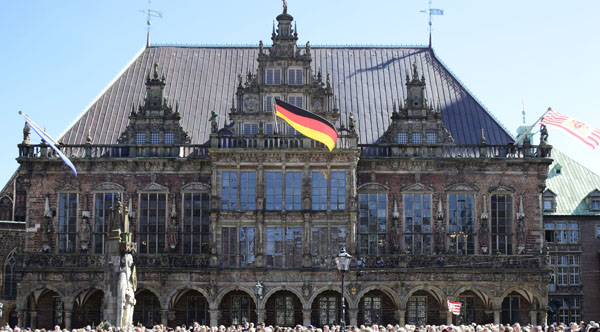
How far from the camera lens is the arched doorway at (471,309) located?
51.0 metres

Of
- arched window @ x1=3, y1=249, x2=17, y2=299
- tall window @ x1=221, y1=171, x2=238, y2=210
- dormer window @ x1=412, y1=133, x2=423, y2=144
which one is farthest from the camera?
arched window @ x1=3, y1=249, x2=17, y2=299

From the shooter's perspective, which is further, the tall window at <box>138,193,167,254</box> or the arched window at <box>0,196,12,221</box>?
the arched window at <box>0,196,12,221</box>

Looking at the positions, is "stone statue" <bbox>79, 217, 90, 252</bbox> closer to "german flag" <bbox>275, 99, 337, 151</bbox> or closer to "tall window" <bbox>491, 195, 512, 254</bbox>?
"german flag" <bbox>275, 99, 337, 151</bbox>

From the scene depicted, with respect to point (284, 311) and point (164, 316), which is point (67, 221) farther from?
point (284, 311)

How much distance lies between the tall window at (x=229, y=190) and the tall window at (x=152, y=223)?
12.9 ft

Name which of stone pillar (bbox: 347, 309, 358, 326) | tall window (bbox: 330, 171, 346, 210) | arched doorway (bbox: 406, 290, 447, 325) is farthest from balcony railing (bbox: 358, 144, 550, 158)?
stone pillar (bbox: 347, 309, 358, 326)

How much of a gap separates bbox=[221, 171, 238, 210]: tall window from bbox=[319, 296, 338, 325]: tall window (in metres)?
7.21

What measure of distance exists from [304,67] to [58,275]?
17604mm

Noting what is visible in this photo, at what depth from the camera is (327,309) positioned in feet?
168

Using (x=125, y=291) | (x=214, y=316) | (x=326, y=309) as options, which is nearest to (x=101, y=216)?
(x=214, y=316)

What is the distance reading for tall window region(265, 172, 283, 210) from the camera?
165ft

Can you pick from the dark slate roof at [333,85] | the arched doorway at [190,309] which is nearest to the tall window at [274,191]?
the dark slate roof at [333,85]

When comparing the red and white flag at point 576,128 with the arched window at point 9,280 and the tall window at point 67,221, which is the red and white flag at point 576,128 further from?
the arched window at point 9,280

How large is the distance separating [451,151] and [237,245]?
43.3 ft
